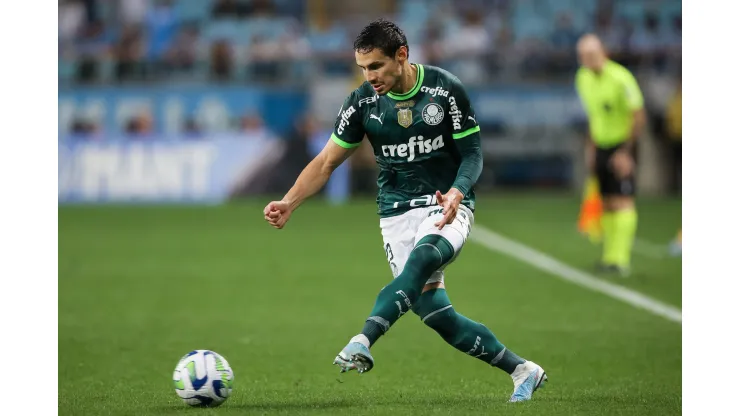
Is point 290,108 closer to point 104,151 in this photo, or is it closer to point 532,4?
point 104,151

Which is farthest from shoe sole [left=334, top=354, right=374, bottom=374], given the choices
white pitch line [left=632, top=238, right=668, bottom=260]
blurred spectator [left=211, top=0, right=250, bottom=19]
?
blurred spectator [left=211, top=0, right=250, bottom=19]

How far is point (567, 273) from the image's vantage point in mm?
13141

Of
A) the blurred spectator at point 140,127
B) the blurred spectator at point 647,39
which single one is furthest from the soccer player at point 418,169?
the blurred spectator at point 647,39

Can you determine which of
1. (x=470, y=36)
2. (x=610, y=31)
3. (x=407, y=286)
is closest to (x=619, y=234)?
(x=407, y=286)

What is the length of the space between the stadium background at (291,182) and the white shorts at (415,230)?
2.66 ft

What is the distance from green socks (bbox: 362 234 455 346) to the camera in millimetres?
5852

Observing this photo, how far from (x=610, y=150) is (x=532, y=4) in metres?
17.5

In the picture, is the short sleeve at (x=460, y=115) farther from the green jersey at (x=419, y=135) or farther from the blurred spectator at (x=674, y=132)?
the blurred spectator at (x=674, y=132)

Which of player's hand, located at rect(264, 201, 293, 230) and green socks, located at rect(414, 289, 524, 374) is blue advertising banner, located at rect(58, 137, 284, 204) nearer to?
player's hand, located at rect(264, 201, 293, 230)

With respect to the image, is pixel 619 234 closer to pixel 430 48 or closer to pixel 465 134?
pixel 465 134

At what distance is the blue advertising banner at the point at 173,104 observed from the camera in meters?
26.1

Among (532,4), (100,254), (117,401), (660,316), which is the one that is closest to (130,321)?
(117,401)

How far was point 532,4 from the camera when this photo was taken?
30172 mm

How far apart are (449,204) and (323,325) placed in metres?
4.01
